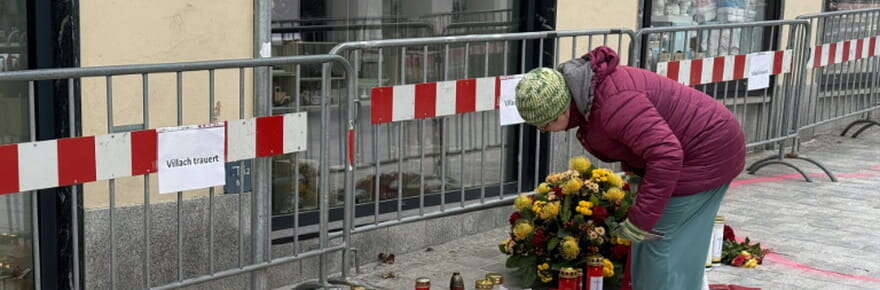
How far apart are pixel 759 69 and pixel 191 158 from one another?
5.48m

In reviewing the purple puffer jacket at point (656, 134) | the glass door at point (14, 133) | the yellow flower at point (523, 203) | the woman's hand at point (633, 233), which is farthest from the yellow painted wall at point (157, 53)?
the woman's hand at point (633, 233)

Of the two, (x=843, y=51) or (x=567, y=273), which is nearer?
(x=567, y=273)

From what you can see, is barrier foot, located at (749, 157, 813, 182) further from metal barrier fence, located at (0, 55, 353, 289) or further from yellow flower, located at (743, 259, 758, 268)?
metal barrier fence, located at (0, 55, 353, 289)

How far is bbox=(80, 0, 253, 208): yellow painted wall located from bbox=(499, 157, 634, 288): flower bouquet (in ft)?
5.35

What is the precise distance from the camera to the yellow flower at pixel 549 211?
5.88 m

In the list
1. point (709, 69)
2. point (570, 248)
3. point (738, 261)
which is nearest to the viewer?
point (570, 248)

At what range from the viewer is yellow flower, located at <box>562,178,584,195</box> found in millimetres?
5922

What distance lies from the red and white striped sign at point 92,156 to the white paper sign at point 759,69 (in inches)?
194

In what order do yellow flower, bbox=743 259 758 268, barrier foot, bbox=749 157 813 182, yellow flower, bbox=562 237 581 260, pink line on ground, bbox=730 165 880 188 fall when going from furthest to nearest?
barrier foot, bbox=749 157 813 182 < pink line on ground, bbox=730 165 880 188 < yellow flower, bbox=743 259 758 268 < yellow flower, bbox=562 237 581 260

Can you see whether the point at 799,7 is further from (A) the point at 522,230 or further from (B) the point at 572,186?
(A) the point at 522,230

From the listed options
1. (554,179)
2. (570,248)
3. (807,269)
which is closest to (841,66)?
(807,269)

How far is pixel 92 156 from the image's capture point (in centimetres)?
455

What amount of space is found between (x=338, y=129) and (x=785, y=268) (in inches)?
109

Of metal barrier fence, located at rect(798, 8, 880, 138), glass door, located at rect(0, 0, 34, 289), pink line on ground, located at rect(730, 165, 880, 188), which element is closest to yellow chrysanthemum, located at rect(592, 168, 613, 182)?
glass door, located at rect(0, 0, 34, 289)
